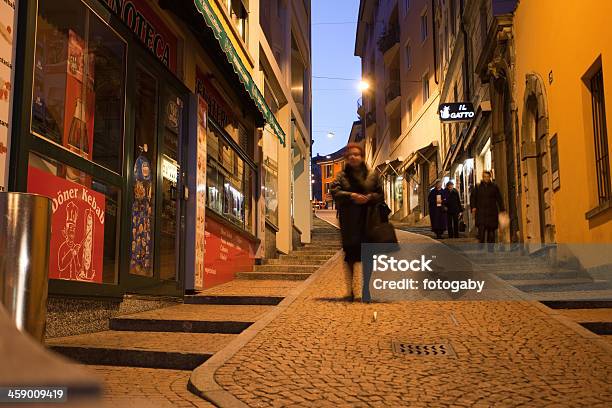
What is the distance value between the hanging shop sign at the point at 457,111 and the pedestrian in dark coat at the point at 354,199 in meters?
12.8

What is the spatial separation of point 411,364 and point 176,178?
472 cm

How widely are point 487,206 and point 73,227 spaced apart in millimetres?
9480

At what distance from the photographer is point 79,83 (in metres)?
5.86

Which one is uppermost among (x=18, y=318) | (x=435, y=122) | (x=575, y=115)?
(x=435, y=122)

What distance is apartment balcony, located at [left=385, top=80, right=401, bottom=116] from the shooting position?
38.4m

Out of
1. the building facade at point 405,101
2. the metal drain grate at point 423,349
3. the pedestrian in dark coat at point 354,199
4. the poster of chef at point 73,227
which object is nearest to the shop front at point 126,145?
the poster of chef at point 73,227

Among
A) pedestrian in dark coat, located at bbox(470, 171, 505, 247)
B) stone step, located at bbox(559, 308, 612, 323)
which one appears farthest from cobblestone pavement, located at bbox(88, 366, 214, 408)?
pedestrian in dark coat, located at bbox(470, 171, 505, 247)

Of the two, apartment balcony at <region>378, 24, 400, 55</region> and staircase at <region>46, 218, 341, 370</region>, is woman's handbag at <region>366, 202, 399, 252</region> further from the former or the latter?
apartment balcony at <region>378, 24, 400, 55</region>

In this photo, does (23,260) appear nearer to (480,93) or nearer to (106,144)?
(106,144)

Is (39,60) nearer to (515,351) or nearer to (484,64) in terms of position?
(515,351)

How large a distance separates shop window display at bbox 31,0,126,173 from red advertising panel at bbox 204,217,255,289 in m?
2.98

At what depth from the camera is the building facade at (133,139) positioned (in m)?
5.14

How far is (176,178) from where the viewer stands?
820 centimetres

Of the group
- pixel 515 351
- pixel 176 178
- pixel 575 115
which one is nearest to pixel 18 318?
pixel 515 351
